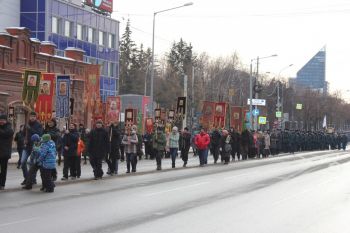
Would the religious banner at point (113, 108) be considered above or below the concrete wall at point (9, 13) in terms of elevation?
below

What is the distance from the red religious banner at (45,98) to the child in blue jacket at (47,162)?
13.5 meters

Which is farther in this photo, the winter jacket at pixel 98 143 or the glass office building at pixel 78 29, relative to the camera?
the glass office building at pixel 78 29

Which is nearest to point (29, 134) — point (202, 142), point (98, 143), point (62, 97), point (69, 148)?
point (69, 148)

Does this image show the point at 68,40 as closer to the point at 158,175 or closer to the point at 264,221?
the point at 158,175

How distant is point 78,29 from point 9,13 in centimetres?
791

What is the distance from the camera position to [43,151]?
50.9 ft

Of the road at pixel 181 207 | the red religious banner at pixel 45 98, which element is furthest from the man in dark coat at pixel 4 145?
the red religious banner at pixel 45 98

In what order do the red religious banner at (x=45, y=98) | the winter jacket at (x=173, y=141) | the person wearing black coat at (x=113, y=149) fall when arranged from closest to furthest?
the person wearing black coat at (x=113, y=149) < the winter jacket at (x=173, y=141) < the red religious banner at (x=45, y=98)

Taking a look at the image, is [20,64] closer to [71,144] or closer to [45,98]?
[45,98]

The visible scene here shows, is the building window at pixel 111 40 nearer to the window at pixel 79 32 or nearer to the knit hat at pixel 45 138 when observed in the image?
the window at pixel 79 32

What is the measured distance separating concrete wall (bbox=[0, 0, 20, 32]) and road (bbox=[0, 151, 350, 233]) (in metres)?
41.8

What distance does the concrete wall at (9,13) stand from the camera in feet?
188

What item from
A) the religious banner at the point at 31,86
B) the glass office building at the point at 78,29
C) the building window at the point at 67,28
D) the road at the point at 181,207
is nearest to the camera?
the road at the point at 181,207

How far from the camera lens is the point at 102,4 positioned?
6675 centimetres
